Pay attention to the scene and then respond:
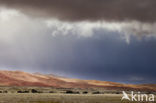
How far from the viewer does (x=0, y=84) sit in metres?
120

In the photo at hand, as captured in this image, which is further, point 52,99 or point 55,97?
point 55,97

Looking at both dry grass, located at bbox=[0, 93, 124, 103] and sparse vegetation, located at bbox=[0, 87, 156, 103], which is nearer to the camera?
dry grass, located at bbox=[0, 93, 124, 103]

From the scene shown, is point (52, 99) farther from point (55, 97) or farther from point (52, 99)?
point (55, 97)

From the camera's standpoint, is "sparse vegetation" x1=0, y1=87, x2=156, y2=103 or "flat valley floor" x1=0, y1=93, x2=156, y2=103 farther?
"sparse vegetation" x1=0, y1=87, x2=156, y2=103

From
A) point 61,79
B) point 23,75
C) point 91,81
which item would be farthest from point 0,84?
point 91,81

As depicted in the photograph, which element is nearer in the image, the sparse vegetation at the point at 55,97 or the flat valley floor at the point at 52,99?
the flat valley floor at the point at 52,99

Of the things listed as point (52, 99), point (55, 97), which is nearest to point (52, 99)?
point (52, 99)

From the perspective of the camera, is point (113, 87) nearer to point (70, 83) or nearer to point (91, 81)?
point (91, 81)

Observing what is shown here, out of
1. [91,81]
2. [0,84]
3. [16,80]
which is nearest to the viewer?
[0,84]

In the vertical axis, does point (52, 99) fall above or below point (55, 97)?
below

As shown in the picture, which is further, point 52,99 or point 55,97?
point 55,97

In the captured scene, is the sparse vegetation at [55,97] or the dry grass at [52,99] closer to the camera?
the dry grass at [52,99]

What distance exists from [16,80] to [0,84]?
9.29 metres

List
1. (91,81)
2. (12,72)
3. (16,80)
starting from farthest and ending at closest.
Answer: (91,81)
(12,72)
(16,80)
